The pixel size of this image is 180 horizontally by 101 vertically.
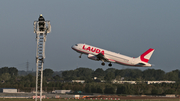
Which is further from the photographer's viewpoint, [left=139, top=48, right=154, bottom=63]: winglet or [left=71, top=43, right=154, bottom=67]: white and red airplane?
[left=139, top=48, right=154, bottom=63]: winglet

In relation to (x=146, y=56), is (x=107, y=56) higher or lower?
higher

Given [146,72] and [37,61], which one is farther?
[146,72]

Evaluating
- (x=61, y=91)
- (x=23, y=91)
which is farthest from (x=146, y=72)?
(x=23, y=91)

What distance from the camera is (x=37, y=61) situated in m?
54.5

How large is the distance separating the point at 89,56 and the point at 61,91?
169 feet

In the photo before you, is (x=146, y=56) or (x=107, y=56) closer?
(x=107, y=56)

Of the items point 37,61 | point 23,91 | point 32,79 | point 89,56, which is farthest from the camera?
point 32,79

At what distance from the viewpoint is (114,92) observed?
130375 millimetres

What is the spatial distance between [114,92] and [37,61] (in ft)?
262

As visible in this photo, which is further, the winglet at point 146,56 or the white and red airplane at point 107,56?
the winglet at point 146,56

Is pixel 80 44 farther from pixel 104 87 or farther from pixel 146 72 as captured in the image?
pixel 146 72

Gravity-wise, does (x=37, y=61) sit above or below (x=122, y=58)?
below

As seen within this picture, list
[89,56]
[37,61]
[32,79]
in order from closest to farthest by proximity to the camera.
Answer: [37,61] → [89,56] → [32,79]

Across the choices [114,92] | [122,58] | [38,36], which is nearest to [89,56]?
[122,58]
